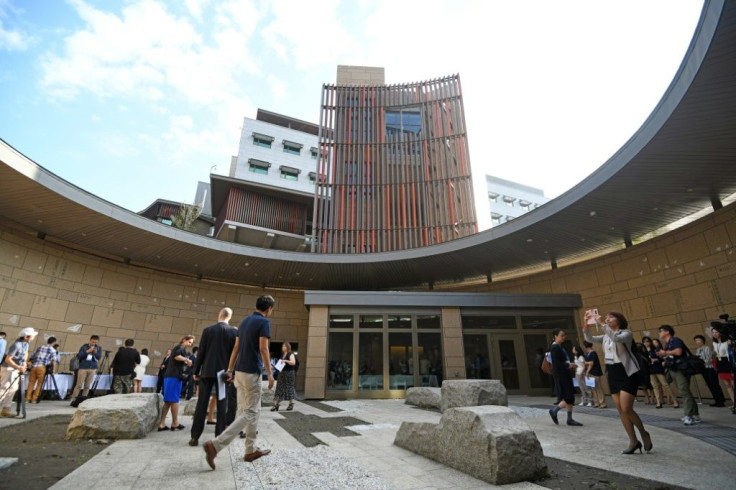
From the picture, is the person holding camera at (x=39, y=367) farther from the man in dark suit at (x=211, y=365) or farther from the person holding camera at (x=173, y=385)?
the man in dark suit at (x=211, y=365)

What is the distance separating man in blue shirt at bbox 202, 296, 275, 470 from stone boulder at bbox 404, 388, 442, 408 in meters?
6.05

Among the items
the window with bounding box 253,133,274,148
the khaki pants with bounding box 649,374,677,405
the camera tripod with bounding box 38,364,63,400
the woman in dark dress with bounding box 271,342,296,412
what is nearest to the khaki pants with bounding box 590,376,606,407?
the khaki pants with bounding box 649,374,677,405

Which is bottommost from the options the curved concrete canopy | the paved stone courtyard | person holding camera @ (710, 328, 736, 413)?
the paved stone courtyard

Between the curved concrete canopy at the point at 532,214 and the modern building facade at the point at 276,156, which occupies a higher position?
the modern building facade at the point at 276,156

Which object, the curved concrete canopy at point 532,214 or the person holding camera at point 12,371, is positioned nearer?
the curved concrete canopy at point 532,214

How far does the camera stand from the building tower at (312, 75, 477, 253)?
19.0 metres

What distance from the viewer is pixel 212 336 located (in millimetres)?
4703

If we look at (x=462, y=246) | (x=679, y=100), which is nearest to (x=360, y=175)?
(x=462, y=246)

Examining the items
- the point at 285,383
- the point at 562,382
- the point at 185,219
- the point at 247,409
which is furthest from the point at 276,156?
the point at 247,409

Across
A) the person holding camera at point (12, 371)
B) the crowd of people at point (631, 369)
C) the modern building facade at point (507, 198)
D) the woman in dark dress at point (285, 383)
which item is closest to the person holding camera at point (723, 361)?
the crowd of people at point (631, 369)

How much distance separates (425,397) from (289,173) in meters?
18.6

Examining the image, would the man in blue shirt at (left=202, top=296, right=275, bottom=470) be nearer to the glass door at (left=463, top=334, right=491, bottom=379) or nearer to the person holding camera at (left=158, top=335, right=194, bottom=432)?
the person holding camera at (left=158, top=335, right=194, bottom=432)

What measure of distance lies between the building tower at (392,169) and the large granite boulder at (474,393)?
441 inches

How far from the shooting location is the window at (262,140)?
23.8 meters
